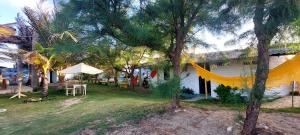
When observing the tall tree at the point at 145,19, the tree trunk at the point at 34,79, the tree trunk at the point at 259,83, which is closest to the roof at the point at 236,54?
the tree trunk at the point at 259,83

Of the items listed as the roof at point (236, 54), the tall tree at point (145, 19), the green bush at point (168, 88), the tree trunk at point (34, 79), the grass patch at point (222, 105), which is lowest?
the grass patch at point (222, 105)

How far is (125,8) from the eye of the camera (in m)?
9.30

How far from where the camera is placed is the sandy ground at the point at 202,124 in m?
7.93

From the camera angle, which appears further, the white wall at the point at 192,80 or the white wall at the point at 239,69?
the white wall at the point at 192,80

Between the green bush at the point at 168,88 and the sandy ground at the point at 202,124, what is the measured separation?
0.72 m

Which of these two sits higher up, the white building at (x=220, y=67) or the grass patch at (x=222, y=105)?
the white building at (x=220, y=67)

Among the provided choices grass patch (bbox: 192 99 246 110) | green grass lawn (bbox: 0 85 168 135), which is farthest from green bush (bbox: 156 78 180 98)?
grass patch (bbox: 192 99 246 110)

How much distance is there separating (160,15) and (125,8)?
1039 mm

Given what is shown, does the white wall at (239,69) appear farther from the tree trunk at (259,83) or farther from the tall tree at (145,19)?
the tree trunk at (259,83)

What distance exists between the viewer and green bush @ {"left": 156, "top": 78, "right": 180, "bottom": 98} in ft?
28.2

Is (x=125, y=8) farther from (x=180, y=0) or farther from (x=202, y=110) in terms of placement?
(x=202, y=110)

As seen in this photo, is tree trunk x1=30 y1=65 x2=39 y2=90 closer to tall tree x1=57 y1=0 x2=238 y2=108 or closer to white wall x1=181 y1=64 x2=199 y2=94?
white wall x1=181 y1=64 x2=199 y2=94

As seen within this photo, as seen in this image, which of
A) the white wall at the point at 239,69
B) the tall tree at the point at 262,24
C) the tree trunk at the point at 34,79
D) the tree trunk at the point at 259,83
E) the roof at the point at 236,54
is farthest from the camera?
the tree trunk at the point at 34,79

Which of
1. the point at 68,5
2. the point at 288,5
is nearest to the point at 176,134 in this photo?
the point at 288,5
